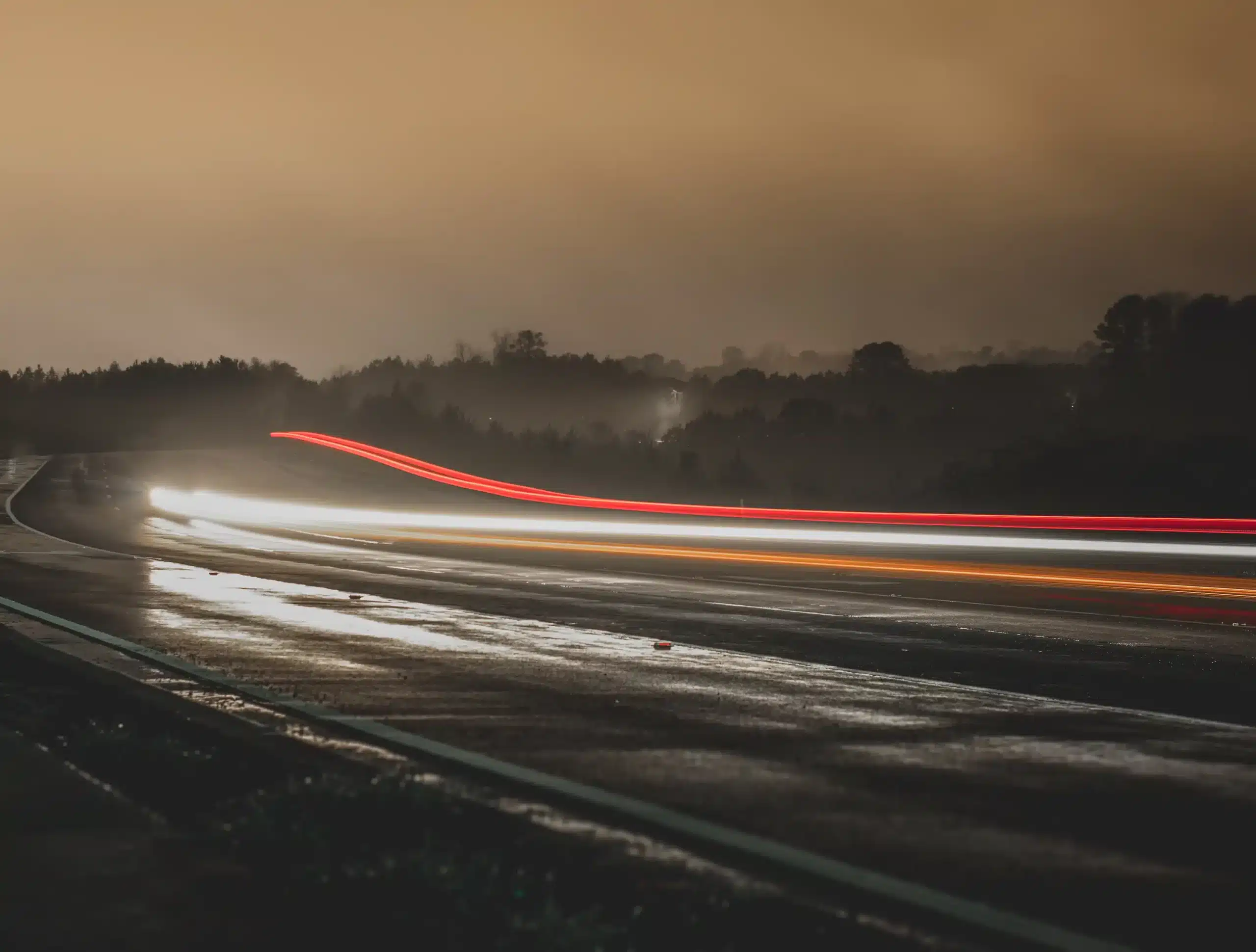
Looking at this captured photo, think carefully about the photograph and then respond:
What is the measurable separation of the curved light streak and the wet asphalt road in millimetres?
12384

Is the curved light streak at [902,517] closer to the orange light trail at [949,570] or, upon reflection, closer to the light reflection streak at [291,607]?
the orange light trail at [949,570]

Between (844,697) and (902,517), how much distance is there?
27731mm

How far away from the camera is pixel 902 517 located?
38375 mm

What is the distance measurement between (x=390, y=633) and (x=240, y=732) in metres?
6.45

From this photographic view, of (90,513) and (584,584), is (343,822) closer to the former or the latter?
(584,584)

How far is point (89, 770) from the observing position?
25.9ft

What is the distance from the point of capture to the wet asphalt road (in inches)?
252

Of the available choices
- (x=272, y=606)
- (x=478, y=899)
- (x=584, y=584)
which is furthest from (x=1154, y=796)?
(x=584, y=584)

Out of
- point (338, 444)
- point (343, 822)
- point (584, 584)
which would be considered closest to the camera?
point (343, 822)

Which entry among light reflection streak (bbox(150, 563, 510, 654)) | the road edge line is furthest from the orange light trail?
the road edge line

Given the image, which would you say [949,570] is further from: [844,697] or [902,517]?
[844,697]

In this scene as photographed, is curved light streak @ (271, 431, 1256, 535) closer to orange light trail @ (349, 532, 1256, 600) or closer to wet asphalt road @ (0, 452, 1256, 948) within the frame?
orange light trail @ (349, 532, 1256, 600)

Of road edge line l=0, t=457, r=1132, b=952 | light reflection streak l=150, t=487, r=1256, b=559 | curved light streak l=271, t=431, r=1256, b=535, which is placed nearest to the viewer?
road edge line l=0, t=457, r=1132, b=952

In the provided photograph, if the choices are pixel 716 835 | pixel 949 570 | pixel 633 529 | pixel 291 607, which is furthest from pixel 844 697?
pixel 633 529
